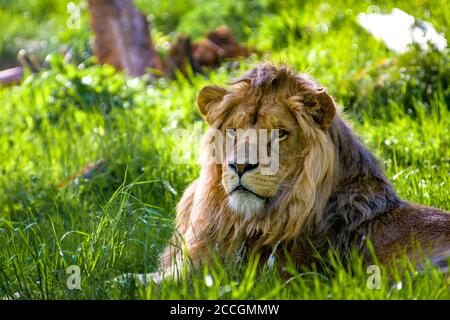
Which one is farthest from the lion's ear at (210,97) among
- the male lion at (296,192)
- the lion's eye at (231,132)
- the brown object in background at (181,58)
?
the brown object in background at (181,58)

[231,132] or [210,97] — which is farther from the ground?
[210,97]

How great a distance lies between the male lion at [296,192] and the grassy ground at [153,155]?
188 mm

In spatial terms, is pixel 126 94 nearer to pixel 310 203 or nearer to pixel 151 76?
pixel 151 76

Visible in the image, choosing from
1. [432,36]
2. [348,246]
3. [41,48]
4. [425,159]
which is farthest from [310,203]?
[41,48]

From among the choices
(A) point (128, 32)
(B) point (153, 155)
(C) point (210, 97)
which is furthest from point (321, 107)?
(A) point (128, 32)

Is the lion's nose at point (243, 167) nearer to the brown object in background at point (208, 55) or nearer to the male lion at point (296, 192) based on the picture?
the male lion at point (296, 192)

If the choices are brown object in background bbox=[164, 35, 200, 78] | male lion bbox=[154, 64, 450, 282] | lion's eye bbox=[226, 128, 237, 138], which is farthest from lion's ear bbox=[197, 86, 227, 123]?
brown object in background bbox=[164, 35, 200, 78]

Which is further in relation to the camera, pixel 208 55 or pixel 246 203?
pixel 208 55

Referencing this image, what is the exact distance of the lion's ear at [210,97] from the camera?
184 inches

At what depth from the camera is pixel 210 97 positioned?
4711mm

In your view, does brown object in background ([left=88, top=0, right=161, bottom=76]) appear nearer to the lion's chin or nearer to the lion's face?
the lion's face

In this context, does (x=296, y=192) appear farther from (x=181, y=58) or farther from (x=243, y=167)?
(x=181, y=58)

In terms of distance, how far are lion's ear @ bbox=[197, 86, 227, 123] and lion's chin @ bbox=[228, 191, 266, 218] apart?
493mm

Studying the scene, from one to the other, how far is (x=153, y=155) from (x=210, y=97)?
242cm
